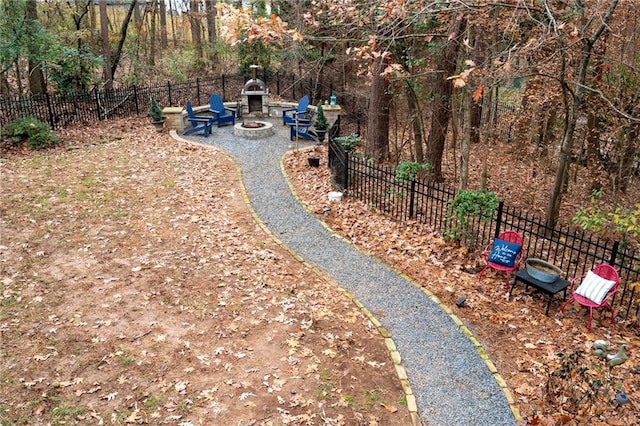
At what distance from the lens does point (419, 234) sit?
29.8 ft

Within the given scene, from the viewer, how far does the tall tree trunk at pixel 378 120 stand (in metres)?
12.9

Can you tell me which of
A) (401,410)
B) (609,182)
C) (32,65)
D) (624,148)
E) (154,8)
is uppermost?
(154,8)

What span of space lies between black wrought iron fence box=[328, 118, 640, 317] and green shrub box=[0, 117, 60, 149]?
838 centimetres

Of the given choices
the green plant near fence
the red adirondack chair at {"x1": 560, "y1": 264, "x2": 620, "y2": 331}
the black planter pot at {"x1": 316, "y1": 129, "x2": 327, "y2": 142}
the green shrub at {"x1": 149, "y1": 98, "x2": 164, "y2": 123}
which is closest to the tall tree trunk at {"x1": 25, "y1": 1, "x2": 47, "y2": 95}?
the green shrub at {"x1": 149, "y1": 98, "x2": 164, "y2": 123}

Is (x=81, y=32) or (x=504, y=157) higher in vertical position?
(x=81, y=32)

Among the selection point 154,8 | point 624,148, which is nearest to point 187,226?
point 624,148

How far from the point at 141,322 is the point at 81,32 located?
53.8 ft

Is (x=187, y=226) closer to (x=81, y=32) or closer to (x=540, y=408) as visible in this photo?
(x=540, y=408)

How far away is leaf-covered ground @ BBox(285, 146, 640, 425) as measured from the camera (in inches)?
195

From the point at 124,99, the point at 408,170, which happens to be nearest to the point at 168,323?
the point at 408,170

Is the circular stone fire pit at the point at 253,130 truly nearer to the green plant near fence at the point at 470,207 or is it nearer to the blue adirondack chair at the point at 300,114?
the blue adirondack chair at the point at 300,114

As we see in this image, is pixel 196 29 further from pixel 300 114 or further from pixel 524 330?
pixel 524 330

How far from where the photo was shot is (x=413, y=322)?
A: 642 cm

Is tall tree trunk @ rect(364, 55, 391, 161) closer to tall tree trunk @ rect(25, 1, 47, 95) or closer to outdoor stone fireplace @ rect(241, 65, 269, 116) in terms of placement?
outdoor stone fireplace @ rect(241, 65, 269, 116)
